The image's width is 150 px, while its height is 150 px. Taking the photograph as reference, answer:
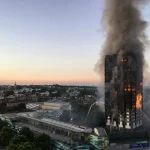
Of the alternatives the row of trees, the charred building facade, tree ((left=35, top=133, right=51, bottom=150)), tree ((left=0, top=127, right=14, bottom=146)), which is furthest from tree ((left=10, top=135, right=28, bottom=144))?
the charred building facade

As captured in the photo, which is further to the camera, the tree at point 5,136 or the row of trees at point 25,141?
the tree at point 5,136

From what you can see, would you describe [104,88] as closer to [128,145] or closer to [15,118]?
[128,145]

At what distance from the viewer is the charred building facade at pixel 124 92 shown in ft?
129

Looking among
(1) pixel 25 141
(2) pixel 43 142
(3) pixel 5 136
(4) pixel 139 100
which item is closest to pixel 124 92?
(4) pixel 139 100

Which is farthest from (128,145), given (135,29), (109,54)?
(135,29)

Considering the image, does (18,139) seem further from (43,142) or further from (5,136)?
(5,136)

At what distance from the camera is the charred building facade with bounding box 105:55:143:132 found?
39406 mm

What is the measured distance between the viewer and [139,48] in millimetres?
40562

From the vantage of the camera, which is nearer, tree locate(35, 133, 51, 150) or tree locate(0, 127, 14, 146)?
tree locate(35, 133, 51, 150)

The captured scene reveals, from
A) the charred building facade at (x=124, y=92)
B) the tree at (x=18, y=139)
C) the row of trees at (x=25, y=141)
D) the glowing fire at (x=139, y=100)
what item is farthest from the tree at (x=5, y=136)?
the glowing fire at (x=139, y=100)

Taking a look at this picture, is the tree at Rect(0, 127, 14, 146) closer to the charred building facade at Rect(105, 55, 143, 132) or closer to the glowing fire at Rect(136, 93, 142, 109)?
the charred building facade at Rect(105, 55, 143, 132)

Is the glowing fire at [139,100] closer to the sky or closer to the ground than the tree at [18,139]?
closer to the sky

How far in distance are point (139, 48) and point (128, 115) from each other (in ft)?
31.7

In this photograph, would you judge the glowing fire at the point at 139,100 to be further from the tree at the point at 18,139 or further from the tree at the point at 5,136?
the tree at the point at 5,136
